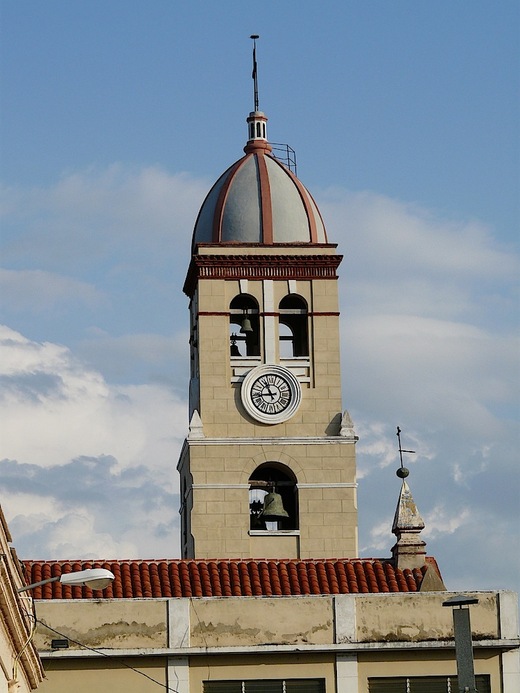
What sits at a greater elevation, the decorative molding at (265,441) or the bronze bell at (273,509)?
the decorative molding at (265,441)

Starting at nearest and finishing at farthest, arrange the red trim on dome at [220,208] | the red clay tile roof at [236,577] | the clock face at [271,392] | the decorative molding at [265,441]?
the red clay tile roof at [236,577] → the decorative molding at [265,441] → the clock face at [271,392] → the red trim on dome at [220,208]

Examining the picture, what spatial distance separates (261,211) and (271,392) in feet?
17.2

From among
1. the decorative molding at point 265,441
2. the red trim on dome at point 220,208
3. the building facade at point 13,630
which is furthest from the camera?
the red trim on dome at point 220,208

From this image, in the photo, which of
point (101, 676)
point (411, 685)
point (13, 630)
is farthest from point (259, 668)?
point (13, 630)

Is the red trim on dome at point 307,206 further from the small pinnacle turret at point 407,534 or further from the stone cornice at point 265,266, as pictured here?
the small pinnacle turret at point 407,534

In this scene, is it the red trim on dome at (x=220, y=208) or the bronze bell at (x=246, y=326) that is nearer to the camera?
the bronze bell at (x=246, y=326)

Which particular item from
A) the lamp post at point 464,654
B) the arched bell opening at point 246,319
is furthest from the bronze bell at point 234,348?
the lamp post at point 464,654

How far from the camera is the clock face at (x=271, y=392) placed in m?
55.2

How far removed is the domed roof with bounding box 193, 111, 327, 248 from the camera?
56.7 meters

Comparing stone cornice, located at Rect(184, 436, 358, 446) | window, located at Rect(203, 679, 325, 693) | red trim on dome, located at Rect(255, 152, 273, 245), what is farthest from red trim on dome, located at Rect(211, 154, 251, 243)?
window, located at Rect(203, 679, 325, 693)

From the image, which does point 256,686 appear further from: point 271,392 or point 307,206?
point 307,206

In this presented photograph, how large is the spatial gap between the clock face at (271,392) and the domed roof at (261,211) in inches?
149

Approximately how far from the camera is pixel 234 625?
44.4 m

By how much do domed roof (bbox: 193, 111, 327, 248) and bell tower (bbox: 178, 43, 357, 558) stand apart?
0.09 feet
